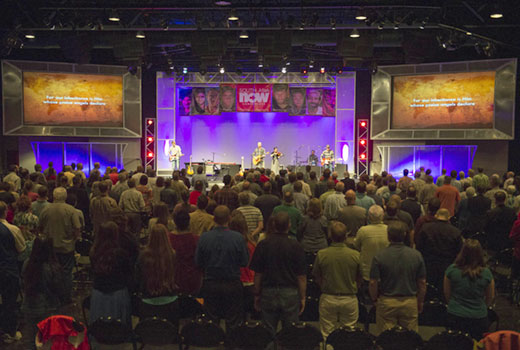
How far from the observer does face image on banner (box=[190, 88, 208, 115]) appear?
77.4 ft

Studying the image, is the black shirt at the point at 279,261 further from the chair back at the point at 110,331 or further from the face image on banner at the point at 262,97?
the face image on banner at the point at 262,97

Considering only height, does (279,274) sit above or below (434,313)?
above

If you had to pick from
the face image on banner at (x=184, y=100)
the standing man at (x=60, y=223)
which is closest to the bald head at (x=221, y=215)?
the standing man at (x=60, y=223)

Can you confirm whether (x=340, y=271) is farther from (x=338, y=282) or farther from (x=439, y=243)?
(x=439, y=243)

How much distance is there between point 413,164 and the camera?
2064 cm

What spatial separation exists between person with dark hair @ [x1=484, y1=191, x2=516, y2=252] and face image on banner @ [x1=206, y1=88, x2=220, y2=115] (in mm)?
16762

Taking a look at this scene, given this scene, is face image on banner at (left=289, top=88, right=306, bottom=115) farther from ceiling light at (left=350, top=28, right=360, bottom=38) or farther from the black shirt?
the black shirt

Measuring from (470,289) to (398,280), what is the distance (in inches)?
25.8

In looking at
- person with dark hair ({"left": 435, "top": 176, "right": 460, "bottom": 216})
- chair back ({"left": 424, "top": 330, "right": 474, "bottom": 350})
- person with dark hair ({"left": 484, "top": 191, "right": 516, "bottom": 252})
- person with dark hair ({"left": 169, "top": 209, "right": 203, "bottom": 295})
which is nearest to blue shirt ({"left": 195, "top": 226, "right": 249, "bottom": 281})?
person with dark hair ({"left": 169, "top": 209, "right": 203, "bottom": 295})

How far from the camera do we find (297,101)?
76.8 ft

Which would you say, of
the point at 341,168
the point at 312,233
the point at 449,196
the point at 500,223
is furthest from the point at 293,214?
the point at 341,168

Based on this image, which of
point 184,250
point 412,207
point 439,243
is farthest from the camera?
point 412,207

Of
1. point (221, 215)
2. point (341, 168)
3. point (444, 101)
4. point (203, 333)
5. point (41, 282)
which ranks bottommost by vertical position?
point (203, 333)

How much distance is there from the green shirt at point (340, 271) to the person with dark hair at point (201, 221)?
197 centimetres
